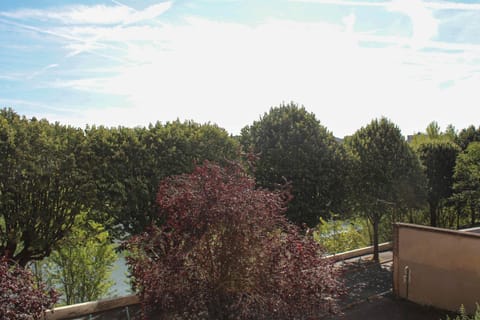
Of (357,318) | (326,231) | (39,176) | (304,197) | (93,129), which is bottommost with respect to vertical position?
(357,318)

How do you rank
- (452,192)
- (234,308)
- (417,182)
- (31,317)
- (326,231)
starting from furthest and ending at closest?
1. (452,192)
2. (326,231)
3. (417,182)
4. (31,317)
5. (234,308)

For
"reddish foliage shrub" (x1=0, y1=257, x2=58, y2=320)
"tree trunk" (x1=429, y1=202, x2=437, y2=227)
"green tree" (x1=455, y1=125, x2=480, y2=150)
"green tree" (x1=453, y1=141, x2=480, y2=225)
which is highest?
"green tree" (x1=455, y1=125, x2=480, y2=150)

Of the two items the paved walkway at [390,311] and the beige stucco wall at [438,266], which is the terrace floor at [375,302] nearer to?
the paved walkway at [390,311]

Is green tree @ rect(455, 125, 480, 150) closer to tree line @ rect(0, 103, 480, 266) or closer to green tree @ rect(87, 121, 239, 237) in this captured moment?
tree line @ rect(0, 103, 480, 266)

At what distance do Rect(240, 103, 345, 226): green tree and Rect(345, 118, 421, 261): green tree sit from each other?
38.5 inches

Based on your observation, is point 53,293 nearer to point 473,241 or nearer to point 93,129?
point 93,129

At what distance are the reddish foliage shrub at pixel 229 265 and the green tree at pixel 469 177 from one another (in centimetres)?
2052

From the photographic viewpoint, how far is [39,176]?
1488 cm

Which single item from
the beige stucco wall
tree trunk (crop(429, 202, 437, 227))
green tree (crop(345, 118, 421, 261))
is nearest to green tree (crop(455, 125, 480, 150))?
tree trunk (crop(429, 202, 437, 227))

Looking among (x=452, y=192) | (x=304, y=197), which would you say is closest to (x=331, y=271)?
(x=304, y=197)

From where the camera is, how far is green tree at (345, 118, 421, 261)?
19.7 metres

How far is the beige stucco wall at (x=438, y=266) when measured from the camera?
1384cm

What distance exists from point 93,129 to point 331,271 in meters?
12.1

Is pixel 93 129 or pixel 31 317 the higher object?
pixel 93 129
